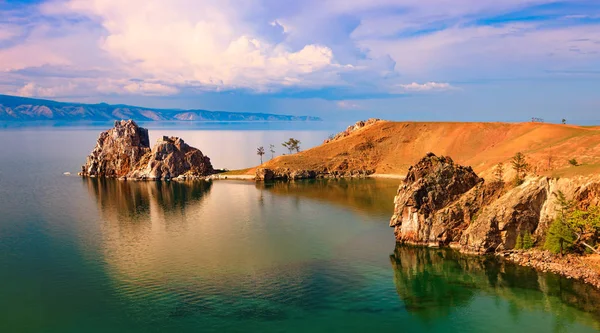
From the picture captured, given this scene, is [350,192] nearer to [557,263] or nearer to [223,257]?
[223,257]

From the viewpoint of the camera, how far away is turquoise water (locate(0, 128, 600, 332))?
62.5 metres

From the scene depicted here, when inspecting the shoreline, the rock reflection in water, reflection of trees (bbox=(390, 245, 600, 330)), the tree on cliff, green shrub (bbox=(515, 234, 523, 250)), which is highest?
the rock reflection in water

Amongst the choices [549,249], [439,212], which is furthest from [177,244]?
[549,249]

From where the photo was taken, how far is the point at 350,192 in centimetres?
17138

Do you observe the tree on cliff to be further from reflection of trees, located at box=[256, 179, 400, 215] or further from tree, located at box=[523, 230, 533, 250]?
reflection of trees, located at box=[256, 179, 400, 215]

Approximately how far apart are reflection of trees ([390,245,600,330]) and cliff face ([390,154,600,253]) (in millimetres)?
4642

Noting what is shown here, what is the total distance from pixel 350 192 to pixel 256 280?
324 ft

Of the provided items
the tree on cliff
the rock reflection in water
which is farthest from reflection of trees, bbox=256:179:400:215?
the tree on cliff

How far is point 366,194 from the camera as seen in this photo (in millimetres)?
165000

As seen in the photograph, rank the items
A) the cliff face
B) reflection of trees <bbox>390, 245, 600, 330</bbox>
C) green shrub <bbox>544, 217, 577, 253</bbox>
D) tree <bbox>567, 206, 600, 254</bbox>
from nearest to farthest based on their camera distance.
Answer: reflection of trees <bbox>390, 245, 600, 330</bbox>, tree <bbox>567, 206, 600, 254</bbox>, green shrub <bbox>544, 217, 577, 253</bbox>, the cliff face

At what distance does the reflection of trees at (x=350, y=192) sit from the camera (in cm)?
14306

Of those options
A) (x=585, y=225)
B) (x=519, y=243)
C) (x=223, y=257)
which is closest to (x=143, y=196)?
(x=223, y=257)

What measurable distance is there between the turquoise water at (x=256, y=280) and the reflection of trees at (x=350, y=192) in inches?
499

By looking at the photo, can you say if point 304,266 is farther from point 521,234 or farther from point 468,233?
point 521,234
